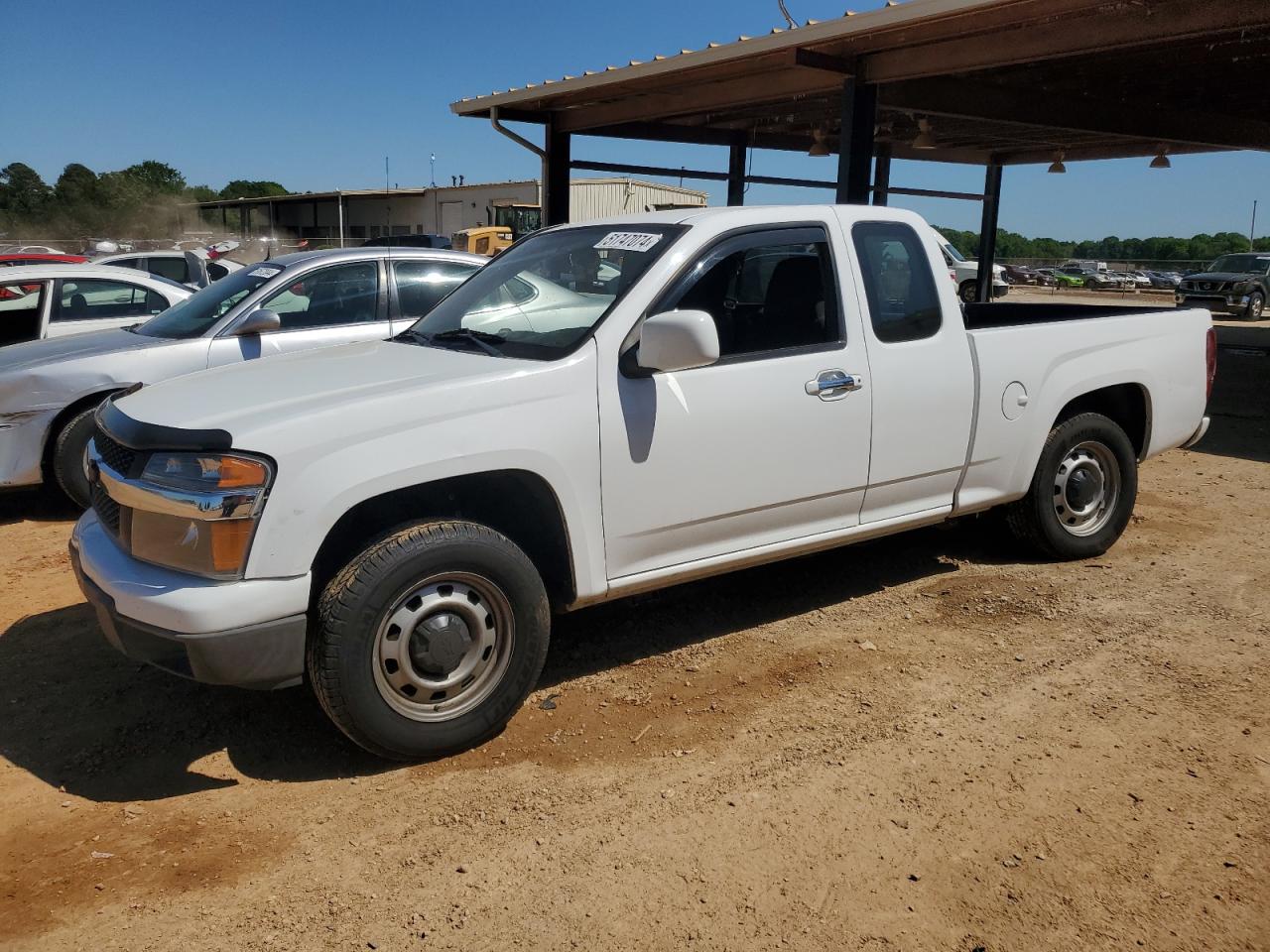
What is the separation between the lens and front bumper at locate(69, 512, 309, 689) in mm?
3018

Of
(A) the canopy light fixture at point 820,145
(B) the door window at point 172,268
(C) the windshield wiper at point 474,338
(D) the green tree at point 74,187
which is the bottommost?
(C) the windshield wiper at point 474,338

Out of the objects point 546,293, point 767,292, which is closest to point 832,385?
point 767,292

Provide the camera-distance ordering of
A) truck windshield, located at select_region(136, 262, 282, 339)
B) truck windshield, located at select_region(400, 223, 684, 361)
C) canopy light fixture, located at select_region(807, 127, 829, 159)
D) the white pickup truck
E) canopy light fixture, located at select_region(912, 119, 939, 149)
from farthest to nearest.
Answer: canopy light fixture, located at select_region(807, 127, 829, 159)
canopy light fixture, located at select_region(912, 119, 939, 149)
truck windshield, located at select_region(136, 262, 282, 339)
truck windshield, located at select_region(400, 223, 684, 361)
the white pickup truck

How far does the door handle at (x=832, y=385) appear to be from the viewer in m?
4.15

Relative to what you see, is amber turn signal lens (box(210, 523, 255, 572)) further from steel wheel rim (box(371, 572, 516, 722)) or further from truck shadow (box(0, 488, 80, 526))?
truck shadow (box(0, 488, 80, 526))

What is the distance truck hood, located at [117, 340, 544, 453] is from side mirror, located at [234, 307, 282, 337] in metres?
2.47

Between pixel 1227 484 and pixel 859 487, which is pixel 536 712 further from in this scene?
pixel 1227 484

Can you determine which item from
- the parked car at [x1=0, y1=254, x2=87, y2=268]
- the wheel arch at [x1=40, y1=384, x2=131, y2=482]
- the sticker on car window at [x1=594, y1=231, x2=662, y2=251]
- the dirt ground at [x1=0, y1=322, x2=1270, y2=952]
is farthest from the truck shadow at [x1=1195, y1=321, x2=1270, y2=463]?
the parked car at [x1=0, y1=254, x2=87, y2=268]

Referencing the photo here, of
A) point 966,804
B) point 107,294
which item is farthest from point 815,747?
point 107,294

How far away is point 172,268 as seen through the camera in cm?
1448

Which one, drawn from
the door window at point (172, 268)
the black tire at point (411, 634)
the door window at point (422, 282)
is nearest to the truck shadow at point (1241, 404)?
the door window at point (422, 282)

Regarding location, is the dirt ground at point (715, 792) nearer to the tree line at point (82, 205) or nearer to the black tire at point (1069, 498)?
the black tire at point (1069, 498)

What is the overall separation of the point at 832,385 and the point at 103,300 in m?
6.75

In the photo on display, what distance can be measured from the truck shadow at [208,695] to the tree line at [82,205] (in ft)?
175
